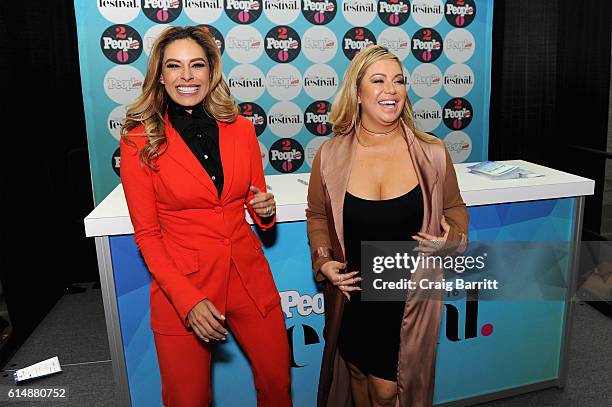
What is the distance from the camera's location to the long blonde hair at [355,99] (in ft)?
5.66

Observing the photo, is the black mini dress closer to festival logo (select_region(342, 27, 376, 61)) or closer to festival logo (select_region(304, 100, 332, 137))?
festival logo (select_region(304, 100, 332, 137))

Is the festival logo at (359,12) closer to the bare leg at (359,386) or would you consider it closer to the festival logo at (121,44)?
the festival logo at (121,44)

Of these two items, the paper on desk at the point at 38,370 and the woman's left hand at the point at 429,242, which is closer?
the woman's left hand at the point at 429,242

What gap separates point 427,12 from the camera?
4668mm

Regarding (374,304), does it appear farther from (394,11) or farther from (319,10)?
(394,11)

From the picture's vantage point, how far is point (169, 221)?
5.64ft

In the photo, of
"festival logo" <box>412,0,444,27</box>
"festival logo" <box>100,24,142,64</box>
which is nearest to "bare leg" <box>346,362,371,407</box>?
"festival logo" <box>100,24,142,64</box>

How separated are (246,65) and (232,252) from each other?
116 inches

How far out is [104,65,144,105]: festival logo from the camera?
4180 mm

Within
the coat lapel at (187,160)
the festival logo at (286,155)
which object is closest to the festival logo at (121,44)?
the festival logo at (286,155)

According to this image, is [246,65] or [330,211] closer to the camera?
[330,211]

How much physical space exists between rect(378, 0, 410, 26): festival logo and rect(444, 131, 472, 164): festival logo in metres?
1.08

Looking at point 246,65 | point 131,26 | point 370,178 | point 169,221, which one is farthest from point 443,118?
point 169,221

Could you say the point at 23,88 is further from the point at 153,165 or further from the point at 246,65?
the point at 153,165
